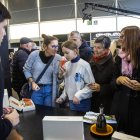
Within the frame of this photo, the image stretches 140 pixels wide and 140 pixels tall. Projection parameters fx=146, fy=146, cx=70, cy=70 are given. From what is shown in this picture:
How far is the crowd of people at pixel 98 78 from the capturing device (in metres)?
1.52

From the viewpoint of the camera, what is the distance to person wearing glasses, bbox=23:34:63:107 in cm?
204

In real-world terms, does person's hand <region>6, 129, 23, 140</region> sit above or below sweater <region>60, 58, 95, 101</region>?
below

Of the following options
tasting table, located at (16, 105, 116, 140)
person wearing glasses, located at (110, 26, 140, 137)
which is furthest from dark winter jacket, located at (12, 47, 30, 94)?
person wearing glasses, located at (110, 26, 140, 137)

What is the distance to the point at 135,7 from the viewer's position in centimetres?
880

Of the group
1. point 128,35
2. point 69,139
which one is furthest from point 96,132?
point 128,35

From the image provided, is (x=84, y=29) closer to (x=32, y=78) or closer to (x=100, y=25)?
(x=100, y=25)

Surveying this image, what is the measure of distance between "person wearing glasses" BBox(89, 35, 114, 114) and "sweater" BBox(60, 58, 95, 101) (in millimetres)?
204

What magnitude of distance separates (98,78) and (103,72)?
0.10m

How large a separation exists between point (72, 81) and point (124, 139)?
103cm

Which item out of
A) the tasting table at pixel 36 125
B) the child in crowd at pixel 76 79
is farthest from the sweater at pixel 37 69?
the tasting table at pixel 36 125

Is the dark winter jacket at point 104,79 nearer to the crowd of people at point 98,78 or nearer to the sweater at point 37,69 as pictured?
the crowd of people at point 98,78

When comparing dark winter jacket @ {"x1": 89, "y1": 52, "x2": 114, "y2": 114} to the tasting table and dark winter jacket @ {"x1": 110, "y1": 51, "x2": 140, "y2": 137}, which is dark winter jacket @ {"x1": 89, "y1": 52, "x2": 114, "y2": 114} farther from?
the tasting table

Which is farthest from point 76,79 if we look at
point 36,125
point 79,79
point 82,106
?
point 36,125

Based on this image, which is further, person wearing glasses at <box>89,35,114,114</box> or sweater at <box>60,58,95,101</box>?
person wearing glasses at <box>89,35,114,114</box>
